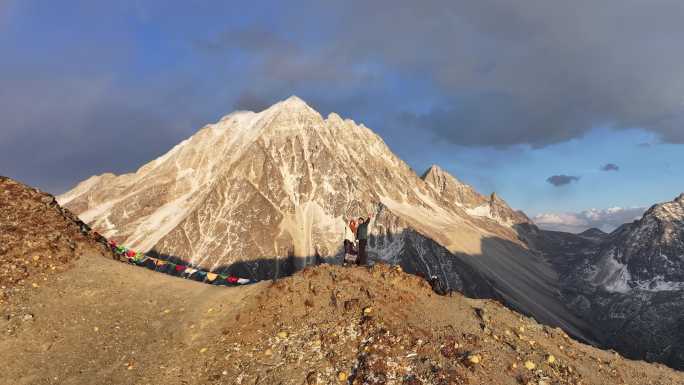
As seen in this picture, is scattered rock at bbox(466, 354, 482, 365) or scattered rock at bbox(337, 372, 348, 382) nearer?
scattered rock at bbox(337, 372, 348, 382)

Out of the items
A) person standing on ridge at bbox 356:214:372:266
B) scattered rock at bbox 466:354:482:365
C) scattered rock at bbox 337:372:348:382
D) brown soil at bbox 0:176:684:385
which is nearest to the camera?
scattered rock at bbox 337:372:348:382

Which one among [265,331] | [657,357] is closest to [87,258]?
[265,331]

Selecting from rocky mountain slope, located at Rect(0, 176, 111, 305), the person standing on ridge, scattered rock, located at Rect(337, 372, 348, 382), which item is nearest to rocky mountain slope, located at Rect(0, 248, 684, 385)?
scattered rock, located at Rect(337, 372, 348, 382)

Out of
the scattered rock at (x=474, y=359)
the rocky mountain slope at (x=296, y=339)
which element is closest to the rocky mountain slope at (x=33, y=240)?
the rocky mountain slope at (x=296, y=339)

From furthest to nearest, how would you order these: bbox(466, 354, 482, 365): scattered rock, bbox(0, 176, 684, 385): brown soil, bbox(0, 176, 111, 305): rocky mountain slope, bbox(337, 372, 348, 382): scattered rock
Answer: bbox(0, 176, 111, 305): rocky mountain slope
bbox(0, 176, 684, 385): brown soil
bbox(466, 354, 482, 365): scattered rock
bbox(337, 372, 348, 382): scattered rock

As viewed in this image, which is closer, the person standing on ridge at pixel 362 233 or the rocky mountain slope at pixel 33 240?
the rocky mountain slope at pixel 33 240

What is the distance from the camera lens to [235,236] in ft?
538

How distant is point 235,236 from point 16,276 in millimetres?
139402

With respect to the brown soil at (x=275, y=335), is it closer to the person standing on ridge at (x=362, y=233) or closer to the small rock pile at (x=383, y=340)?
the small rock pile at (x=383, y=340)

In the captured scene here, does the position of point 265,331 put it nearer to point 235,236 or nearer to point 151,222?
point 235,236

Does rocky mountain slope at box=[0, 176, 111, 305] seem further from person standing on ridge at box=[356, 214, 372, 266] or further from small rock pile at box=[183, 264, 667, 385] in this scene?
person standing on ridge at box=[356, 214, 372, 266]

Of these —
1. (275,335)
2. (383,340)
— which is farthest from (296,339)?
(383,340)

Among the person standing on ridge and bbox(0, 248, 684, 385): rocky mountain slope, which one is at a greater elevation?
the person standing on ridge

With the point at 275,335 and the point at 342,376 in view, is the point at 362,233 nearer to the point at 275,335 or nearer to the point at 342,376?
the point at 275,335
